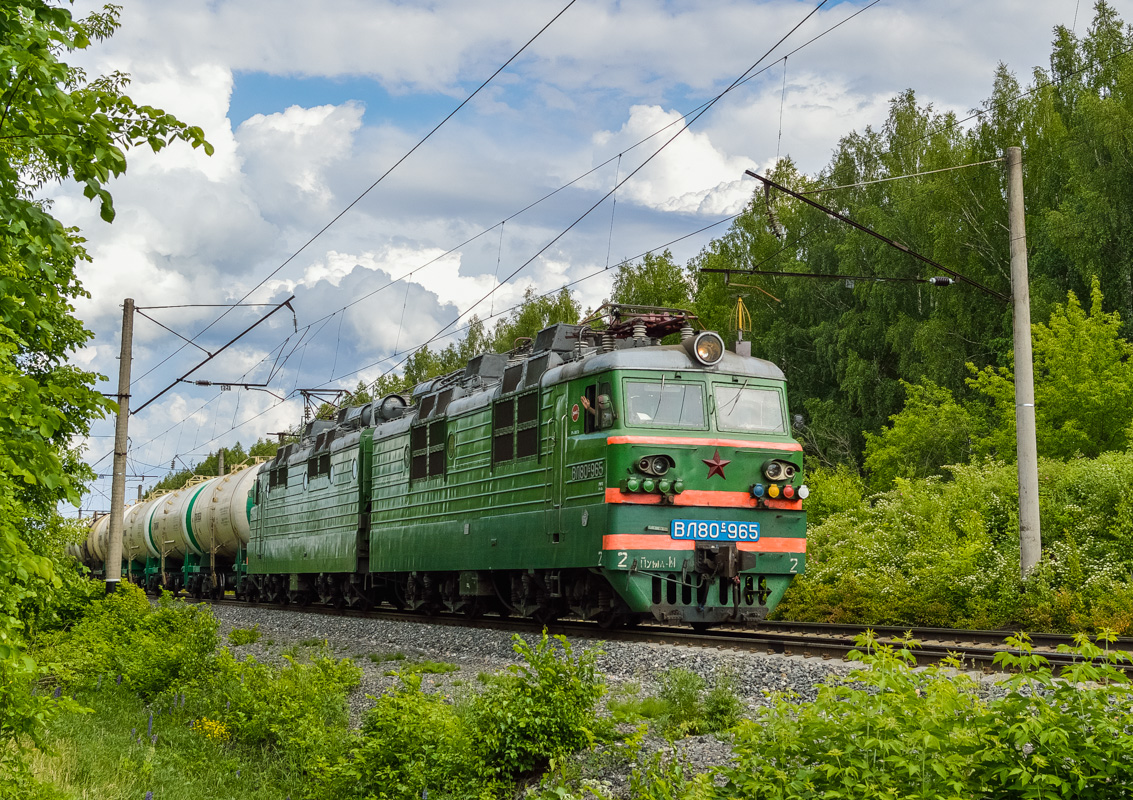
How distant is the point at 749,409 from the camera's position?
48.9ft

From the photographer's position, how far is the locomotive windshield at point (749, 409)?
14.7 m

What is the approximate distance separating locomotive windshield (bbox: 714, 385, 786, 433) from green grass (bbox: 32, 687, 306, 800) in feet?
→ 22.6

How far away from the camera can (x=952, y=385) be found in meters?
40.2

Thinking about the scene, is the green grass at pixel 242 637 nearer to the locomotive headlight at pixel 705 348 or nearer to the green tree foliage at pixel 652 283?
the locomotive headlight at pixel 705 348

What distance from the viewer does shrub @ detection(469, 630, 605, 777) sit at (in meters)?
8.41

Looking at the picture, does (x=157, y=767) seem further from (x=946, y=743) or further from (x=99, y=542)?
(x=99, y=542)

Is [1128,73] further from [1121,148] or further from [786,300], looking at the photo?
[786,300]

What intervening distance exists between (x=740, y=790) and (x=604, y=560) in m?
7.86

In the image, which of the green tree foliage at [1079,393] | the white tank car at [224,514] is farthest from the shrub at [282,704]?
the white tank car at [224,514]

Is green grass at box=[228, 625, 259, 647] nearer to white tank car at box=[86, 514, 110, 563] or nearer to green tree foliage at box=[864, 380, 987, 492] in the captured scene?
green tree foliage at box=[864, 380, 987, 492]

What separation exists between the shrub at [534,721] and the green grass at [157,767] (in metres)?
1.93

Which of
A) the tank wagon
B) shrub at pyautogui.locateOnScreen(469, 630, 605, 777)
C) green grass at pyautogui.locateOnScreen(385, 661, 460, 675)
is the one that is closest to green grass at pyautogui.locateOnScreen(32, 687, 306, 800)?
shrub at pyautogui.locateOnScreen(469, 630, 605, 777)

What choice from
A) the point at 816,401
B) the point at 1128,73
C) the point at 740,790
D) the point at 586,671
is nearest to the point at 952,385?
the point at 816,401

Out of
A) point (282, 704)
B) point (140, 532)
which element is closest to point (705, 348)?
point (282, 704)
